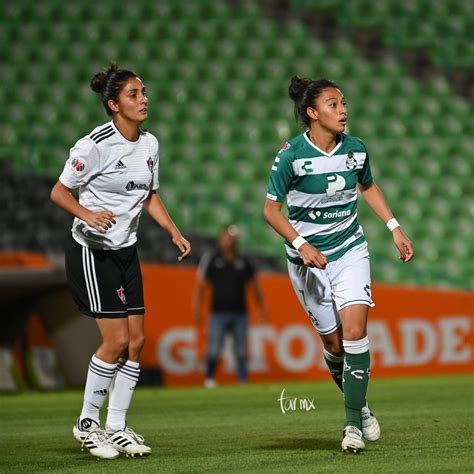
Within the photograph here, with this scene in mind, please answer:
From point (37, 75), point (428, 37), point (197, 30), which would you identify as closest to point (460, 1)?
point (428, 37)

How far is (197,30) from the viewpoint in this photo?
21.2m

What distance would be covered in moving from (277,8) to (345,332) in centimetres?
1627

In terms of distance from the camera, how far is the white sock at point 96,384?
681cm

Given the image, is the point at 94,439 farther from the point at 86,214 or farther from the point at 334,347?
the point at 334,347

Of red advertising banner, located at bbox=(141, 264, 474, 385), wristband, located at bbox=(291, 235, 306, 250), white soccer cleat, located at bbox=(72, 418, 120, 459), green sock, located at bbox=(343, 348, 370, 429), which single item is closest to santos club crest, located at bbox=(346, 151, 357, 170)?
wristband, located at bbox=(291, 235, 306, 250)

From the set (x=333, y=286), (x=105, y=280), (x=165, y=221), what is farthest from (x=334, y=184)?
(x=105, y=280)

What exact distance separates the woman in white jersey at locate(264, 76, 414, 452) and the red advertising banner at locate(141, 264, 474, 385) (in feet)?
25.9

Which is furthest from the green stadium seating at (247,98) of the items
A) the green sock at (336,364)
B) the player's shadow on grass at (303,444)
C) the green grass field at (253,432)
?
the player's shadow on grass at (303,444)

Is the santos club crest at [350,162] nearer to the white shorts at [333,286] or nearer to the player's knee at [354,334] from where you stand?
the white shorts at [333,286]

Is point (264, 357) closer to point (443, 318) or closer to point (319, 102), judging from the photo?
point (443, 318)

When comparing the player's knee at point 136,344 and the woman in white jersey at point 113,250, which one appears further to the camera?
the player's knee at point 136,344

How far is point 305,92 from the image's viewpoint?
704cm

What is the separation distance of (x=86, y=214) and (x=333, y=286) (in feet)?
5.01

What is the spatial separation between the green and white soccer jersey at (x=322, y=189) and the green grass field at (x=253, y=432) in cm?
124
